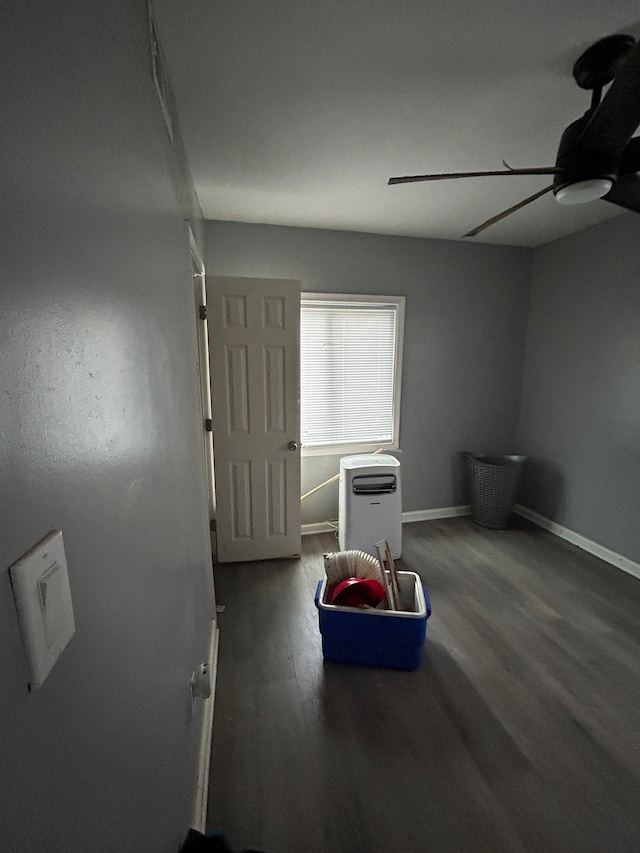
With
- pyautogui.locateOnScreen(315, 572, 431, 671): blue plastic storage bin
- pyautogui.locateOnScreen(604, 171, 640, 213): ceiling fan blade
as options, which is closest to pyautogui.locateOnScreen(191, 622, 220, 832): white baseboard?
pyautogui.locateOnScreen(315, 572, 431, 671): blue plastic storage bin

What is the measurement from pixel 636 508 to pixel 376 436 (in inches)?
75.1

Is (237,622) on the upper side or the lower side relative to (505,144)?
lower

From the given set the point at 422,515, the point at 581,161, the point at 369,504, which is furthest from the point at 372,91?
the point at 422,515

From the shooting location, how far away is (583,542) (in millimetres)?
2875

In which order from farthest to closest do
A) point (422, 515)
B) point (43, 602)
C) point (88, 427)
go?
point (422, 515), point (88, 427), point (43, 602)

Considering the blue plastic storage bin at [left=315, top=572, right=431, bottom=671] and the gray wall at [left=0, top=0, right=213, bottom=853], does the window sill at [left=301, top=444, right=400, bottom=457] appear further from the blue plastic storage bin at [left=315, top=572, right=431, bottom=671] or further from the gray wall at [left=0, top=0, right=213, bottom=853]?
the gray wall at [left=0, top=0, right=213, bottom=853]

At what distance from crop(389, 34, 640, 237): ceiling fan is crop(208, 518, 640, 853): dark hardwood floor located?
2.08m

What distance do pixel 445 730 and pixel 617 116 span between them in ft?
7.23

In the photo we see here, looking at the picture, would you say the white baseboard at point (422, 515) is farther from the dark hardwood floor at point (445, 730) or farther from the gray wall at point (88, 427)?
the gray wall at point (88, 427)

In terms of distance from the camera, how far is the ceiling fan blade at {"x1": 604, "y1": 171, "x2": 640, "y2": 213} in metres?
1.34

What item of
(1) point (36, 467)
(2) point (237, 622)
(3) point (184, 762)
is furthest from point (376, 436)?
(1) point (36, 467)

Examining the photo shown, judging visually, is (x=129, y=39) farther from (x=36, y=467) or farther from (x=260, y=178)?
(x=260, y=178)

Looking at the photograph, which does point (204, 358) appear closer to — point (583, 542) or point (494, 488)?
point (494, 488)

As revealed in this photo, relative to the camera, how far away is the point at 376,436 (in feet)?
10.6
